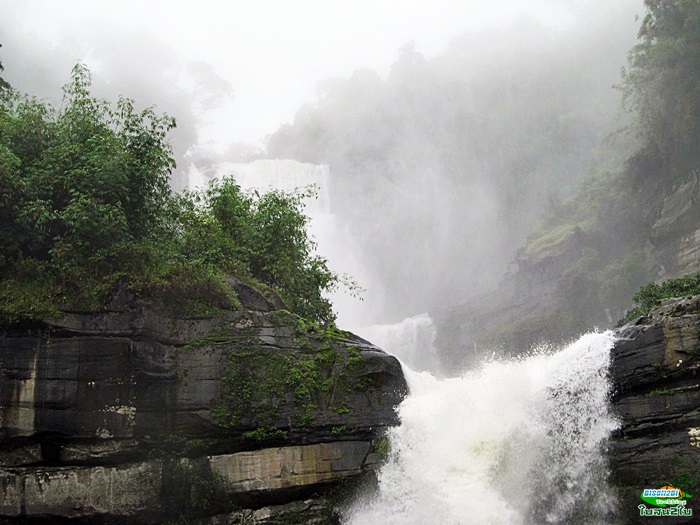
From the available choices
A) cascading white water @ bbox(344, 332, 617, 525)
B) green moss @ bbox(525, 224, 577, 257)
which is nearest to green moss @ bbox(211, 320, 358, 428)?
cascading white water @ bbox(344, 332, 617, 525)

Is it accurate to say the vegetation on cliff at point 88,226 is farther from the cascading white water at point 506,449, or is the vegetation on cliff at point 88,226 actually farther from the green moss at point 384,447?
the cascading white water at point 506,449

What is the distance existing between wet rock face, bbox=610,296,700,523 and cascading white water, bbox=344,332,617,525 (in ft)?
1.25

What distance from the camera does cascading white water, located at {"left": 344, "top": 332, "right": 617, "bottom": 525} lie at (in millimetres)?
11234

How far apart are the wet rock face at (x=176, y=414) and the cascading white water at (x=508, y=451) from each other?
0.79 m

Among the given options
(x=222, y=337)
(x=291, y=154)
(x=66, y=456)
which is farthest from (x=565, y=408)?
(x=291, y=154)

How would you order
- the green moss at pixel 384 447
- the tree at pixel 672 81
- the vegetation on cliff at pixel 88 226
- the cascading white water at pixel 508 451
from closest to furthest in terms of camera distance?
1. the cascading white water at pixel 508 451
2. the vegetation on cliff at pixel 88 226
3. the green moss at pixel 384 447
4. the tree at pixel 672 81

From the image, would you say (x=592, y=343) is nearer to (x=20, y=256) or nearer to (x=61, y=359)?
(x=61, y=359)

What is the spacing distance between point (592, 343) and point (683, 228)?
70.0 feet

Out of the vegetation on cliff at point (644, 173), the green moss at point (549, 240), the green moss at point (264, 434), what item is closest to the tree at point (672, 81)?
the vegetation on cliff at point (644, 173)

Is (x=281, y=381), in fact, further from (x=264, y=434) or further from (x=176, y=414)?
(x=176, y=414)

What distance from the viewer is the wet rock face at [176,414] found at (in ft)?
35.3

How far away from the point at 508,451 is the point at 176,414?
7.10 metres

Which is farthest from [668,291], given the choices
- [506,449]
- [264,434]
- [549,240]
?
[549,240]

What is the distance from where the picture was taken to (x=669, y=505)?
10.2 m
